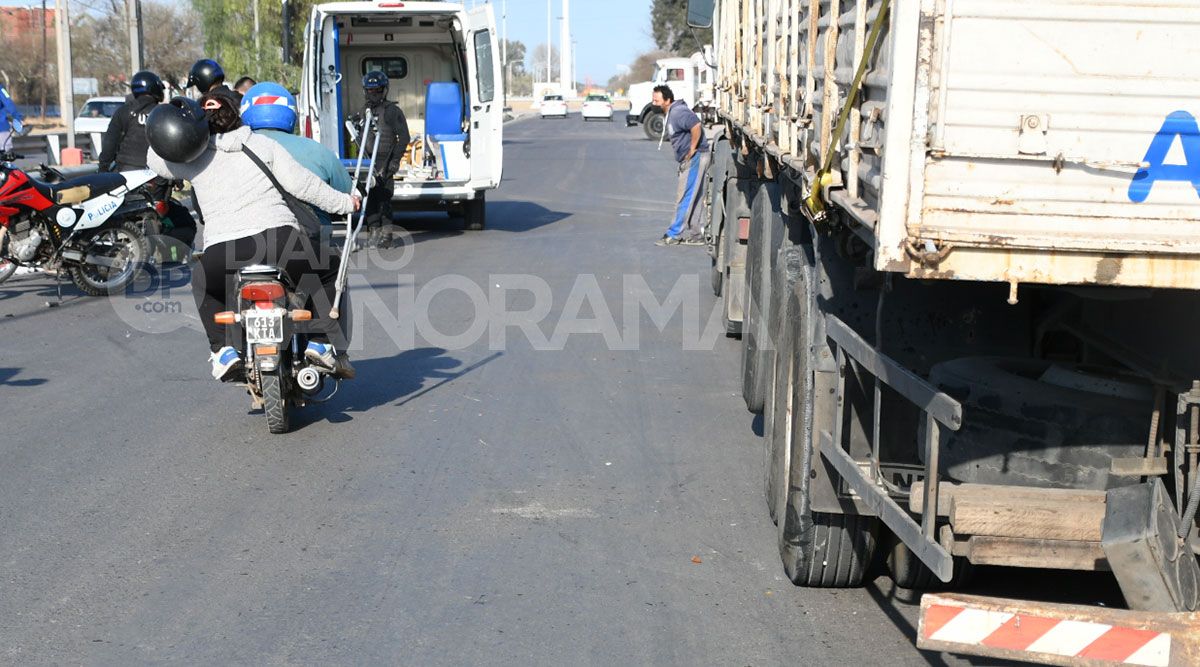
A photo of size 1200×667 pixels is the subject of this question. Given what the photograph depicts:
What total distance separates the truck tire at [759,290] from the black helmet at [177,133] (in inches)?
115

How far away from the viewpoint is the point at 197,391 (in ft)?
27.2

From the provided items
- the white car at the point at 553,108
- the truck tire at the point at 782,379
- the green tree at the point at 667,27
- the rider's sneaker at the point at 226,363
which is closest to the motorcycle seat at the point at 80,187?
the rider's sneaker at the point at 226,363

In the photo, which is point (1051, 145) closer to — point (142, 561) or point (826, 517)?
point (826, 517)

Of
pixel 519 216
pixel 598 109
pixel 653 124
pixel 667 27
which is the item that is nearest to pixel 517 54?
pixel 667 27

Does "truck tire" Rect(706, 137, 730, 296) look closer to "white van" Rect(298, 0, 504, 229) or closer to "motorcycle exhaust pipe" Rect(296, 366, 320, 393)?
"motorcycle exhaust pipe" Rect(296, 366, 320, 393)

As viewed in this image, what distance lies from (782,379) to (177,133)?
3.36m

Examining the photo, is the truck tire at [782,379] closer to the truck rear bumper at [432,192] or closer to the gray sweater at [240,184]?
the gray sweater at [240,184]

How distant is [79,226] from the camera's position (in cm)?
1145

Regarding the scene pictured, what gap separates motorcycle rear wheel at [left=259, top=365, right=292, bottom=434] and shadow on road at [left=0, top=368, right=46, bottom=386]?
213 centimetres

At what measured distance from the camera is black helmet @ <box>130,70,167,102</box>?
13.0 meters

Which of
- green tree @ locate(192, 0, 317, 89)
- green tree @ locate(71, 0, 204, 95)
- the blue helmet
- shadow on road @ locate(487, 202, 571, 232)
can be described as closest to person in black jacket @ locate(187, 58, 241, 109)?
shadow on road @ locate(487, 202, 571, 232)

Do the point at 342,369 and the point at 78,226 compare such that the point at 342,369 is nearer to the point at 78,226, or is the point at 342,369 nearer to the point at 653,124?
the point at 78,226

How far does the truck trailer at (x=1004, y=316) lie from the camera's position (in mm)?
3336

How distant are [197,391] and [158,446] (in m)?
1.32
